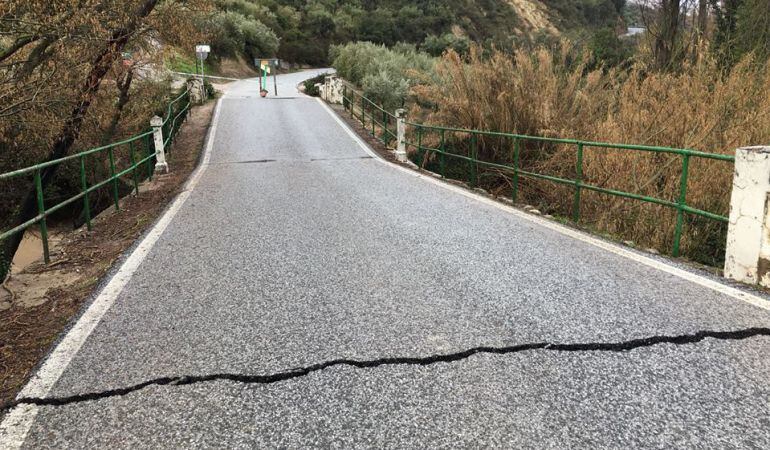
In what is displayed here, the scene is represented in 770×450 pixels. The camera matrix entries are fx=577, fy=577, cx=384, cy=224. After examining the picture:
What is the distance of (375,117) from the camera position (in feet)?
75.9

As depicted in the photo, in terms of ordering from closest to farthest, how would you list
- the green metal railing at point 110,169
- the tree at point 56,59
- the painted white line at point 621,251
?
the painted white line at point 621,251
the green metal railing at point 110,169
the tree at point 56,59

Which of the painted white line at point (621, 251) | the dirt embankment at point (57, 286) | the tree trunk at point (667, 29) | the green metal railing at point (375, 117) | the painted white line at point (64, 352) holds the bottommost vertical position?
the dirt embankment at point (57, 286)

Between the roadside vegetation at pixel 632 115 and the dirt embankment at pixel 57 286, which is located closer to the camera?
the dirt embankment at pixel 57 286

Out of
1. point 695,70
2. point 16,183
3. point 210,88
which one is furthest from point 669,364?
point 210,88

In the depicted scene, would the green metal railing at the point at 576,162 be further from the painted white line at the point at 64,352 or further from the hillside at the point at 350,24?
the hillside at the point at 350,24

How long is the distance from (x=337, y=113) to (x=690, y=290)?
22.4 m

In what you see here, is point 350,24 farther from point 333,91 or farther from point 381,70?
point 333,91

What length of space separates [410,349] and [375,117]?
20142 mm


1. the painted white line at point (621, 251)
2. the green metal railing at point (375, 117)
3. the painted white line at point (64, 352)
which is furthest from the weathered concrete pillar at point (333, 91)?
the painted white line at point (64, 352)

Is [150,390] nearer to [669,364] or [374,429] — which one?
[374,429]

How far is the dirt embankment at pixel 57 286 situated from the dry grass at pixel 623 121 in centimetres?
614

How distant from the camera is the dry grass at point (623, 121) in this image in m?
7.41

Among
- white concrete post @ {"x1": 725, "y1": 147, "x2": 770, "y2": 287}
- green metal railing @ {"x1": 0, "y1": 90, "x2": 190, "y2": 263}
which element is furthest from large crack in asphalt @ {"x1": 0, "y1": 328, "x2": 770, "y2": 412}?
green metal railing @ {"x1": 0, "y1": 90, "x2": 190, "y2": 263}

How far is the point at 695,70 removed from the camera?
31.5 ft
